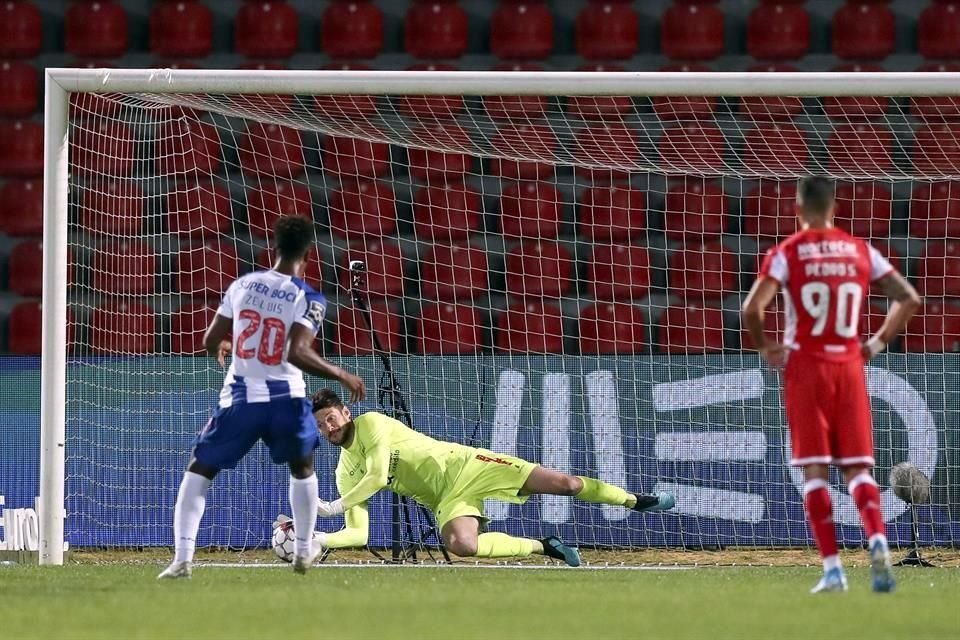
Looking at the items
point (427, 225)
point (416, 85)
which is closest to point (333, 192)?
point (427, 225)

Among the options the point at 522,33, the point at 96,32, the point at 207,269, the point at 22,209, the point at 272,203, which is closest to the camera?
the point at 207,269

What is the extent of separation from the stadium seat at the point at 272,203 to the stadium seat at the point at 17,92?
8.56ft

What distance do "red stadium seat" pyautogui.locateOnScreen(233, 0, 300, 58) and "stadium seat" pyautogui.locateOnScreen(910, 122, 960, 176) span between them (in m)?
5.76

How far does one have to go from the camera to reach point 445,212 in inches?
539

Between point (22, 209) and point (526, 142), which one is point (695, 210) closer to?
point (526, 142)

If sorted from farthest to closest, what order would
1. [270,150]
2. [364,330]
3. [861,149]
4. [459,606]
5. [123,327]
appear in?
[270,150] → [861,149] → [364,330] → [123,327] → [459,606]

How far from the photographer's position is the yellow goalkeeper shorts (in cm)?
982

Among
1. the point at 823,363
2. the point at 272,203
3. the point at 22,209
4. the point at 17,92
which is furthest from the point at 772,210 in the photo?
the point at 823,363

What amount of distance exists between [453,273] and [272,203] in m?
1.66

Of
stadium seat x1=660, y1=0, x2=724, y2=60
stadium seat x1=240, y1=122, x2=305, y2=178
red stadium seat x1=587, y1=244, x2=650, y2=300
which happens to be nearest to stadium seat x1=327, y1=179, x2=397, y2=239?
stadium seat x1=240, y1=122, x2=305, y2=178

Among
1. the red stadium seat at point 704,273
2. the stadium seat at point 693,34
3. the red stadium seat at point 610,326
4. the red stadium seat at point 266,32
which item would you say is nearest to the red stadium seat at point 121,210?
the red stadium seat at point 266,32

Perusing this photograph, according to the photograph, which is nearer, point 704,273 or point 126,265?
point 126,265

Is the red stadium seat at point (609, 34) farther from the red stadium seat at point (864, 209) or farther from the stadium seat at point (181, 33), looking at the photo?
the stadium seat at point (181, 33)

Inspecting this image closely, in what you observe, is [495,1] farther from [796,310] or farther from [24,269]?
[796,310]
